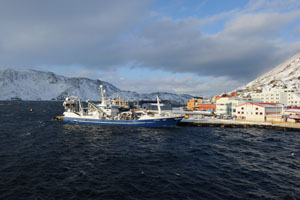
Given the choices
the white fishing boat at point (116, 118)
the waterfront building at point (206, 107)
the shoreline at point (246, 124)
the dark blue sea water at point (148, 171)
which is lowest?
the dark blue sea water at point (148, 171)

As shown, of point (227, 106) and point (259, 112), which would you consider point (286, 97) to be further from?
point (259, 112)

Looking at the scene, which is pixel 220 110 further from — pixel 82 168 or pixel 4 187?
pixel 4 187

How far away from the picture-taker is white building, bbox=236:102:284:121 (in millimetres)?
63344

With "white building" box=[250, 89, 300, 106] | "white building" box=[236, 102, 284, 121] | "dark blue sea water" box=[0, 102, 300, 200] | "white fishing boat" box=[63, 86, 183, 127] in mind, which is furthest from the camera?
"white building" box=[250, 89, 300, 106]

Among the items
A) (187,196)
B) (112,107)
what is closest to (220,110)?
(112,107)

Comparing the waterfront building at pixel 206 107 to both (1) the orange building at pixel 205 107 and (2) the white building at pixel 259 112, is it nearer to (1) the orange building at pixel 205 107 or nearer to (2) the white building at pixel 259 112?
(1) the orange building at pixel 205 107

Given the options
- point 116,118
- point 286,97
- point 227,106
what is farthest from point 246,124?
point 286,97

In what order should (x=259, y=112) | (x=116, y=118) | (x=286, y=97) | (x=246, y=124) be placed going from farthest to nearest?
(x=286, y=97) < (x=259, y=112) < (x=116, y=118) < (x=246, y=124)

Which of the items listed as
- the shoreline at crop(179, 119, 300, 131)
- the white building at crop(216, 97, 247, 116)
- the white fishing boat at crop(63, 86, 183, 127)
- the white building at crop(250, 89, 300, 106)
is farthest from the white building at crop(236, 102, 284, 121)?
the white building at crop(250, 89, 300, 106)

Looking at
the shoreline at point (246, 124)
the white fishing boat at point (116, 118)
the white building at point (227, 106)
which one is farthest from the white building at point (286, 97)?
the white fishing boat at point (116, 118)

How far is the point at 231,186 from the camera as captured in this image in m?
18.2

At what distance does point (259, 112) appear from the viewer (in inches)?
2534

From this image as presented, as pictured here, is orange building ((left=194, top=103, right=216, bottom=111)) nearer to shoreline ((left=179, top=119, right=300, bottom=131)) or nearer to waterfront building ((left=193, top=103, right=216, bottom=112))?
waterfront building ((left=193, top=103, right=216, bottom=112))

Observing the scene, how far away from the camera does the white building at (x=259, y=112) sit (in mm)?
63344
